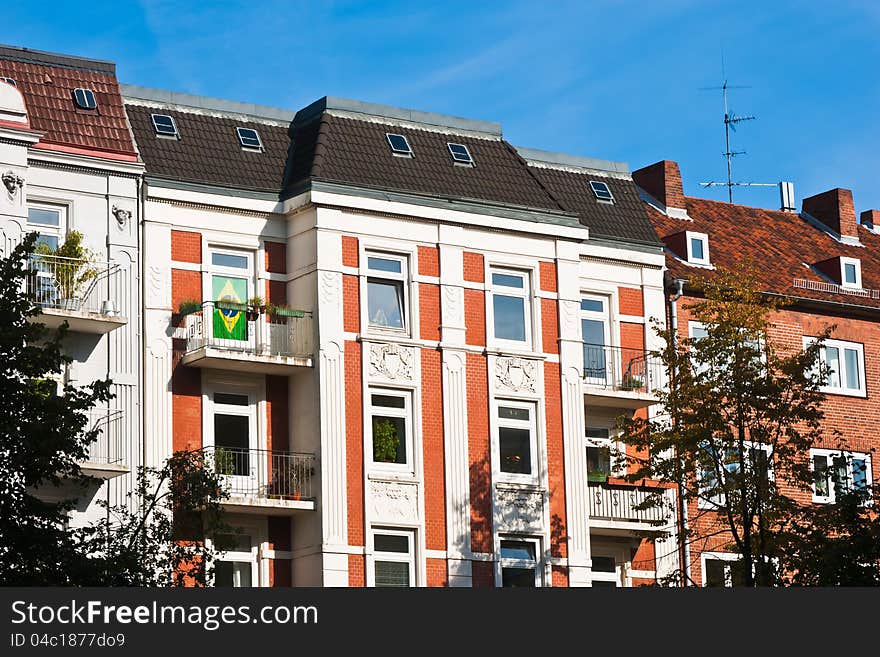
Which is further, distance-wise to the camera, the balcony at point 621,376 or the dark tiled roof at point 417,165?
the balcony at point 621,376

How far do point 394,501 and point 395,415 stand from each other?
1877 mm

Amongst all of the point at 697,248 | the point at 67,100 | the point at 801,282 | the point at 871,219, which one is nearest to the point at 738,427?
the point at 697,248

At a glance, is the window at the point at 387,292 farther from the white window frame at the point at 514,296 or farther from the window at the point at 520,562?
the window at the point at 520,562

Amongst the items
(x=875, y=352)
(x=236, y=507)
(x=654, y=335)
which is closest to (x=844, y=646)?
(x=236, y=507)

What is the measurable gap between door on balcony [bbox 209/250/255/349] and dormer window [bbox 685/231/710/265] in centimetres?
1301

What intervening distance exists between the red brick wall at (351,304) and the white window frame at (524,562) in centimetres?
542

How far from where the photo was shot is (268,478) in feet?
127

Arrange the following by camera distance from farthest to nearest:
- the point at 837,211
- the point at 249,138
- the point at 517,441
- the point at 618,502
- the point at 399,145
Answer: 1. the point at 837,211
2. the point at 399,145
3. the point at 618,502
4. the point at 249,138
5. the point at 517,441

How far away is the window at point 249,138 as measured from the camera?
4162 centimetres

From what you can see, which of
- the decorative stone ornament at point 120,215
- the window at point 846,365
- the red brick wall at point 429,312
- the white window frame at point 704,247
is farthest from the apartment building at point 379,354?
the window at point 846,365

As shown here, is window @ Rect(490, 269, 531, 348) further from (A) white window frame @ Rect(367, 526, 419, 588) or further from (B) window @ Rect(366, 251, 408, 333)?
(A) white window frame @ Rect(367, 526, 419, 588)

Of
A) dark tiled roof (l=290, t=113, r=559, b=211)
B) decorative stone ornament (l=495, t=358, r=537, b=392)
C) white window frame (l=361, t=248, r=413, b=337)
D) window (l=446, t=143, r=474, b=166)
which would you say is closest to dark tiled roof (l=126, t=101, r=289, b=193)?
dark tiled roof (l=290, t=113, r=559, b=211)

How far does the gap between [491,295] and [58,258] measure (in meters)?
9.91

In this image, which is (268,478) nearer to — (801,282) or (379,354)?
(379,354)
